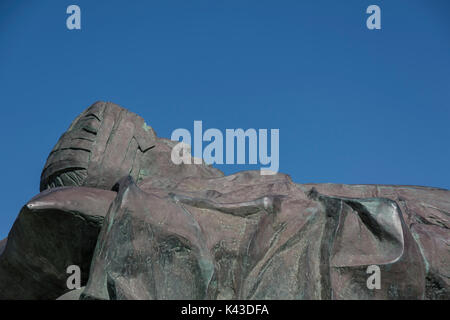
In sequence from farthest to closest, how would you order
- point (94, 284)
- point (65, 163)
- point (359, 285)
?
point (65, 163) < point (359, 285) < point (94, 284)

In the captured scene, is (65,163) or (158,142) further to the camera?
(158,142)

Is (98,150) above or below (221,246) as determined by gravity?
above

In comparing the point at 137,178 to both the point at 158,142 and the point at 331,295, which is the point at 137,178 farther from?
the point at 331,295

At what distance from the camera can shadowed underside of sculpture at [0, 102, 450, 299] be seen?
3.20 metres

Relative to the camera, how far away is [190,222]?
341 cm

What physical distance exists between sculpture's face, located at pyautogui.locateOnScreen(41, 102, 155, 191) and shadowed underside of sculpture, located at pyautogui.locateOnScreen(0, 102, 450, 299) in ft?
2.31

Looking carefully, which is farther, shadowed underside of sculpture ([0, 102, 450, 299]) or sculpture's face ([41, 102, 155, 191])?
sculpture's face ([41, 102, 155, 191])

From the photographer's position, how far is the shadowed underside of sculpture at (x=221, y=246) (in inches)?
126

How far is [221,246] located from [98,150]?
165cm

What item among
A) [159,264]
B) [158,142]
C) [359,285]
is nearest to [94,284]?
[159,264]

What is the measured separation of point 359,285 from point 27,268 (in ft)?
7.24

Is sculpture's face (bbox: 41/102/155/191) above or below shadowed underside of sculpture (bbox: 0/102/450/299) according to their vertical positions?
above

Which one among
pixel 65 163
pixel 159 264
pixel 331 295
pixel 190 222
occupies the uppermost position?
pixel 65 163

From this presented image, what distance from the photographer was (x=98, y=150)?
458 centimetres
